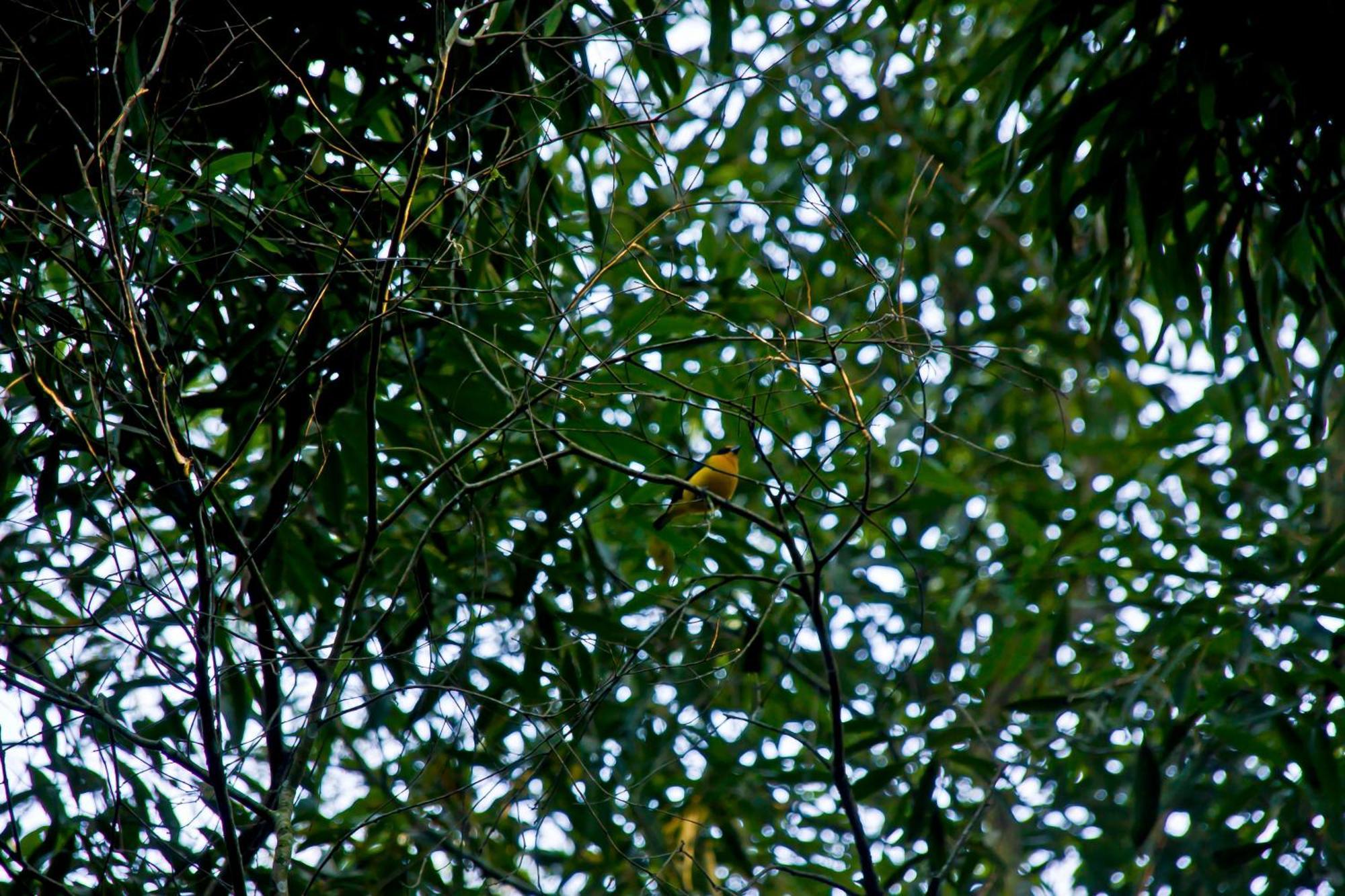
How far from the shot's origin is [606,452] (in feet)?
7.80

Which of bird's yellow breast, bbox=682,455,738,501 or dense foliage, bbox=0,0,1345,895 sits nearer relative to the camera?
dense foliage, bbox=0,0,1345,895

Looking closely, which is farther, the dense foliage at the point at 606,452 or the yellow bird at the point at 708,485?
the yellow bird at the point at 708,485

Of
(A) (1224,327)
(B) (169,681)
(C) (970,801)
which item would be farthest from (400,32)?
(C) (970,801)

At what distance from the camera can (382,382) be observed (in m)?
2.50

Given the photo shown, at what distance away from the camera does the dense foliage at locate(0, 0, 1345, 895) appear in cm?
150

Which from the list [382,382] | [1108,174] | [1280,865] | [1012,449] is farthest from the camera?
[1012,449]

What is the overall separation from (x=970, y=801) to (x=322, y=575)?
9.80 ft

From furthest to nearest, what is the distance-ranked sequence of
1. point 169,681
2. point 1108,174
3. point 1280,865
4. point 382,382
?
point 1280,865
point 1108,174
point 382,382
point 169,681

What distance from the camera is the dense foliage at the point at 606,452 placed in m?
1.50

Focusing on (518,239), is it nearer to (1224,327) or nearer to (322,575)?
(322,575)

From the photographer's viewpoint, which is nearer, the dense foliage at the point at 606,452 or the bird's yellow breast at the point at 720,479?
the dense foliage at the point at 606,452

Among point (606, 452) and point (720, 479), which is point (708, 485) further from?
point (606, 452)

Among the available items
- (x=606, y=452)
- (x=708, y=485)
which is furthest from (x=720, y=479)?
(x=606, y=452)

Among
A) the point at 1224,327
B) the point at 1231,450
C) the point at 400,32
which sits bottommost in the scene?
the point at 1224,327
